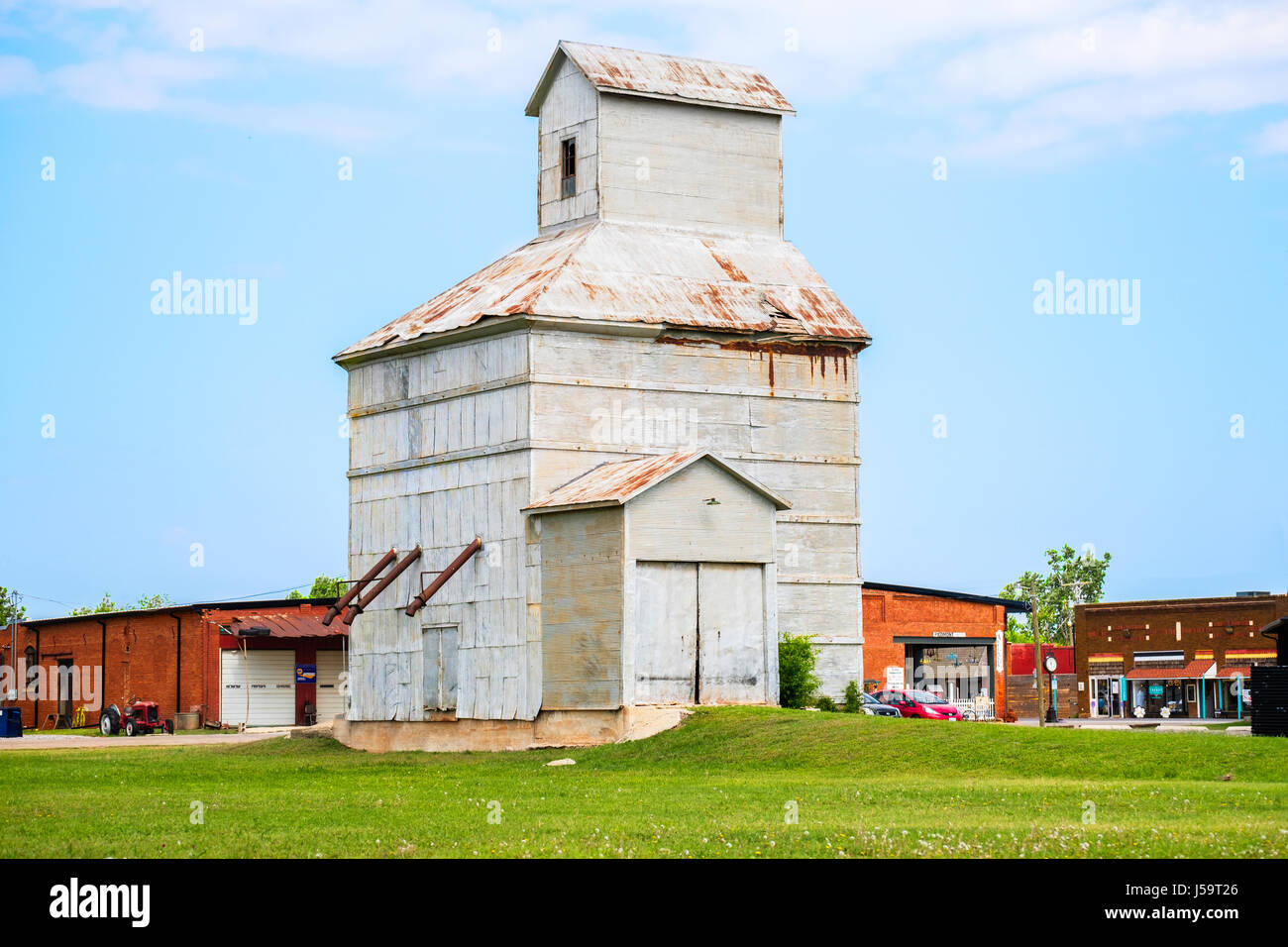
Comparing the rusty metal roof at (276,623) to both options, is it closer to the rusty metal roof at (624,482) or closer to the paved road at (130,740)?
the paved road at (130,740)

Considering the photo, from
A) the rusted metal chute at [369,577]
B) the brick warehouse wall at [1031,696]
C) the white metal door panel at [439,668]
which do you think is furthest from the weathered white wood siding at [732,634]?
the brick warehouse wall at [1031,696]

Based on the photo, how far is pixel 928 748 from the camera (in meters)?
28.6

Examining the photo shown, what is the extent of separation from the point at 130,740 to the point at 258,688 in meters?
10.9

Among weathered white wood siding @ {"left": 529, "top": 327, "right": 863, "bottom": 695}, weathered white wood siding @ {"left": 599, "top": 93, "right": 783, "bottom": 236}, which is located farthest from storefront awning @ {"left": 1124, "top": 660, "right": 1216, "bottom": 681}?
weathered white wood siding @ {"left": 599, "top": 93, "right": 783, "bottom": 236}

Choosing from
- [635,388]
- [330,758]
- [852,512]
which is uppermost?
[635,388]

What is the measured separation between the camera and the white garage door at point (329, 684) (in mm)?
67562

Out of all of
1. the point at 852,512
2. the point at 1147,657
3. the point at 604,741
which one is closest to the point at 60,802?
the point at 604,741

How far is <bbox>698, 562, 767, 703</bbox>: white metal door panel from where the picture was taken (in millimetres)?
35531

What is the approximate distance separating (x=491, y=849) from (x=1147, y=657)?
68.6 meters

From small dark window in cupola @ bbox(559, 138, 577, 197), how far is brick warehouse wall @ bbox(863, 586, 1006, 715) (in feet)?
114

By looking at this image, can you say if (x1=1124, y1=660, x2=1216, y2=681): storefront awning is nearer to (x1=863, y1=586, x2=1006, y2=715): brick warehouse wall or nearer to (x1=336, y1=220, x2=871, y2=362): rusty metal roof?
(x1=863, y1=586, x2=1006, y2=715): brick warehouse wall

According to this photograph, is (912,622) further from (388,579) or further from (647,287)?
(388,579)

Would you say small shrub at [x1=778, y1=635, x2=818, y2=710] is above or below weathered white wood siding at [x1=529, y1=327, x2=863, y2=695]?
below
